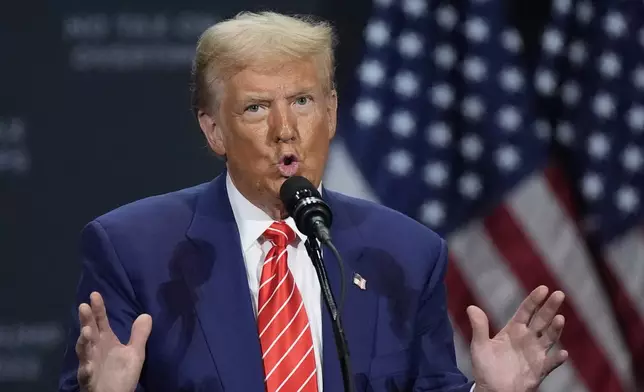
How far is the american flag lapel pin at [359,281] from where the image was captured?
230 centimetres

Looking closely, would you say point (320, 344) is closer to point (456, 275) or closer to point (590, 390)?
point (456, 275)

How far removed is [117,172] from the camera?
358cm

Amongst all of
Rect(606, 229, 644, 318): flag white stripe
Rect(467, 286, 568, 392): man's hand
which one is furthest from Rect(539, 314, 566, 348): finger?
Rect(606, 229, 644, 318): flag white stripe

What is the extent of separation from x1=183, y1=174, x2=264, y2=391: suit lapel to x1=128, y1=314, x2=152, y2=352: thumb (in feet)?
0.63

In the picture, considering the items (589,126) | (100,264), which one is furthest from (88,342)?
(589,126)

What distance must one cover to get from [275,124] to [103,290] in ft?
1.60

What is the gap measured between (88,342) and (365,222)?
765mm

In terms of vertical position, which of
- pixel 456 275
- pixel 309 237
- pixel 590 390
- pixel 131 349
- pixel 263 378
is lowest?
pixel 590 390

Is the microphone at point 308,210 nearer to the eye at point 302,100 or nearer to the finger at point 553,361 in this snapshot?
the eye at point 302,100

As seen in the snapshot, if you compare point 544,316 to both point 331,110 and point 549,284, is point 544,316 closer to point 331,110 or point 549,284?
point 331,110

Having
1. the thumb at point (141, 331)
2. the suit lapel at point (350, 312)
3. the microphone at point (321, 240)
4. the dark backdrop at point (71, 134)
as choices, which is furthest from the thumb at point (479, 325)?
the dark backdrop at point (71, 134)

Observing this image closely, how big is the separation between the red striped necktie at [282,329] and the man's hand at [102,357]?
0.98 ft

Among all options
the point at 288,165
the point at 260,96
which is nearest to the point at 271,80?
the point at 260,96

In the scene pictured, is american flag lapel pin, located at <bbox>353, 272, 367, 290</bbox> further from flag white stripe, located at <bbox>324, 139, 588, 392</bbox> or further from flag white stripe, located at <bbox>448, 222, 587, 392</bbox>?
flag white stripe, located at <bbox>448, 222, 587, 392</bbox>
